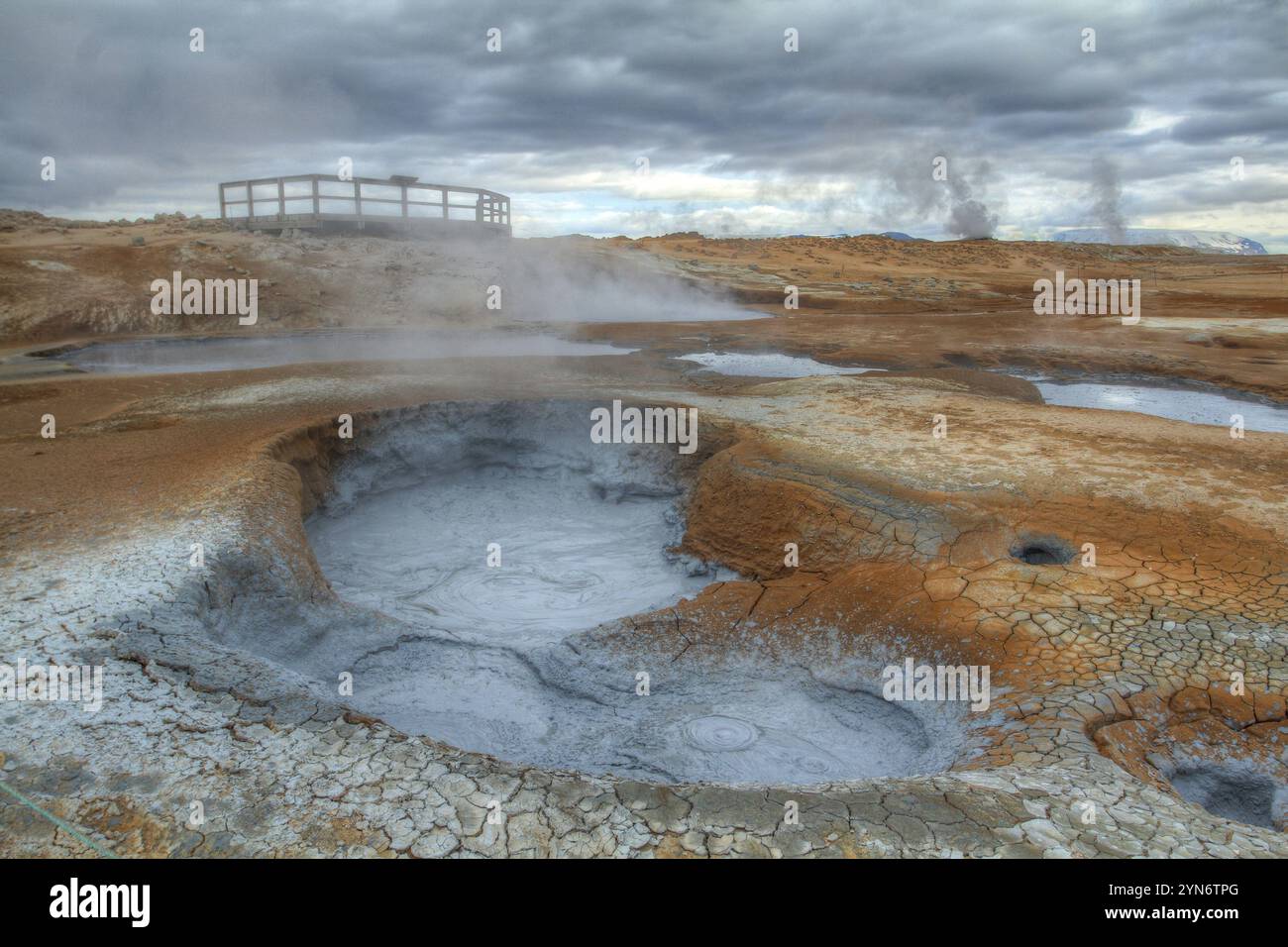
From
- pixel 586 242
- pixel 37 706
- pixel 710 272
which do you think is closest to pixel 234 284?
pixel 586 242

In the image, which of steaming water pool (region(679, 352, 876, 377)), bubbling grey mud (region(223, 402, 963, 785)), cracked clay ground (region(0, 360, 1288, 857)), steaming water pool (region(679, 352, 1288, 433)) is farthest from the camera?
steaming water pool (region(679, 352, 876, 377))

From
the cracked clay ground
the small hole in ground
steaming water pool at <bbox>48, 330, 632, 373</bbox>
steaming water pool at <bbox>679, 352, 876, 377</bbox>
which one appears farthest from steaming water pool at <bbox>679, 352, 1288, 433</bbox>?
the small hole in ground

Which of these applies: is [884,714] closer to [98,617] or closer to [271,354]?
[98,617]

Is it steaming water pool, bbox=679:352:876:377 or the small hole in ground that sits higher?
steaming water pool, bbox=679:352:876:377

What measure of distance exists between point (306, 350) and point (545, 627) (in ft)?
31.2

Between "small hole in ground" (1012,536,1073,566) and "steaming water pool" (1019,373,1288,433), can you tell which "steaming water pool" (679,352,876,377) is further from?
"small hole in ground" (1012,536,1073,566)

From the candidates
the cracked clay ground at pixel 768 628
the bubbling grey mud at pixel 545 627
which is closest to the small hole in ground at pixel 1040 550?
the cracked clay ground at pixel 768 628

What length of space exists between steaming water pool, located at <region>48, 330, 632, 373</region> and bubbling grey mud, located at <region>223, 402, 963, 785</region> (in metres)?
3.88

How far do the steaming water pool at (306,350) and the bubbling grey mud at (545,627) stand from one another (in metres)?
3.88

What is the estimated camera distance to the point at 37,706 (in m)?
3.47

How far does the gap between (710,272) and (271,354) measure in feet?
53.3

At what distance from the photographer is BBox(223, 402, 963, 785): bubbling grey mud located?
496 cm

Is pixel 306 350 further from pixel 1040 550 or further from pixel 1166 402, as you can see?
pixel 1166 402

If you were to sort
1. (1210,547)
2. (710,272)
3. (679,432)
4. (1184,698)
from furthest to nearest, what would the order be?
(710,272) → (679,432) → (1210,547) → (1184,698)
